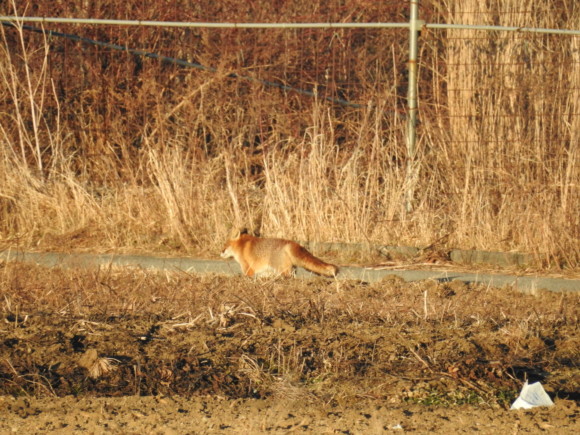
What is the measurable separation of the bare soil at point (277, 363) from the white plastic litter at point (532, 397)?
0.06 m

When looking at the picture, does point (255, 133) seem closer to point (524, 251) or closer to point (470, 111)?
point (470, 111)

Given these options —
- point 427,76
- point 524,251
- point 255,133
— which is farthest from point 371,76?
point 524,251

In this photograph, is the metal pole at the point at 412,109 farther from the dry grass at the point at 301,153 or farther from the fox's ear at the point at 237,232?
the fox's ear at the point at 237,232

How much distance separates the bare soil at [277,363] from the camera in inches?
166

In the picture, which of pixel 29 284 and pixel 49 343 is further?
pixel 29 284

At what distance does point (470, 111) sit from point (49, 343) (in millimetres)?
6126

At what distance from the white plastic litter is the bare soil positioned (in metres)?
0.06

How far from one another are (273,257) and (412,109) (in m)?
2.75

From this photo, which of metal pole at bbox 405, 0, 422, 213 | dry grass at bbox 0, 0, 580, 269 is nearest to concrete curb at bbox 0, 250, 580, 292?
dry grass at bbox 0, 0, 580, 269

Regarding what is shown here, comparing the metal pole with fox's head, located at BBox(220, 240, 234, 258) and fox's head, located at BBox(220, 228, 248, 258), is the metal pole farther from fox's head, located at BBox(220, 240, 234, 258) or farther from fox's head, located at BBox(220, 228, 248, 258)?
fox's head, located at BBox(220, 240, 234, 258)

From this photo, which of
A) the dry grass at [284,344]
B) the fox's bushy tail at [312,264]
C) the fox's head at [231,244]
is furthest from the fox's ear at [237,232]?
the dry grass at [284,344]

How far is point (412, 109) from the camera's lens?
9672mm

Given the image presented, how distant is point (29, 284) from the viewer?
697 cm

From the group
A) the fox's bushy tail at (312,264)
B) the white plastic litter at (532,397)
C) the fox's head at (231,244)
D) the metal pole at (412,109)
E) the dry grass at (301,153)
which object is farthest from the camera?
the metal pole at (412,109)
